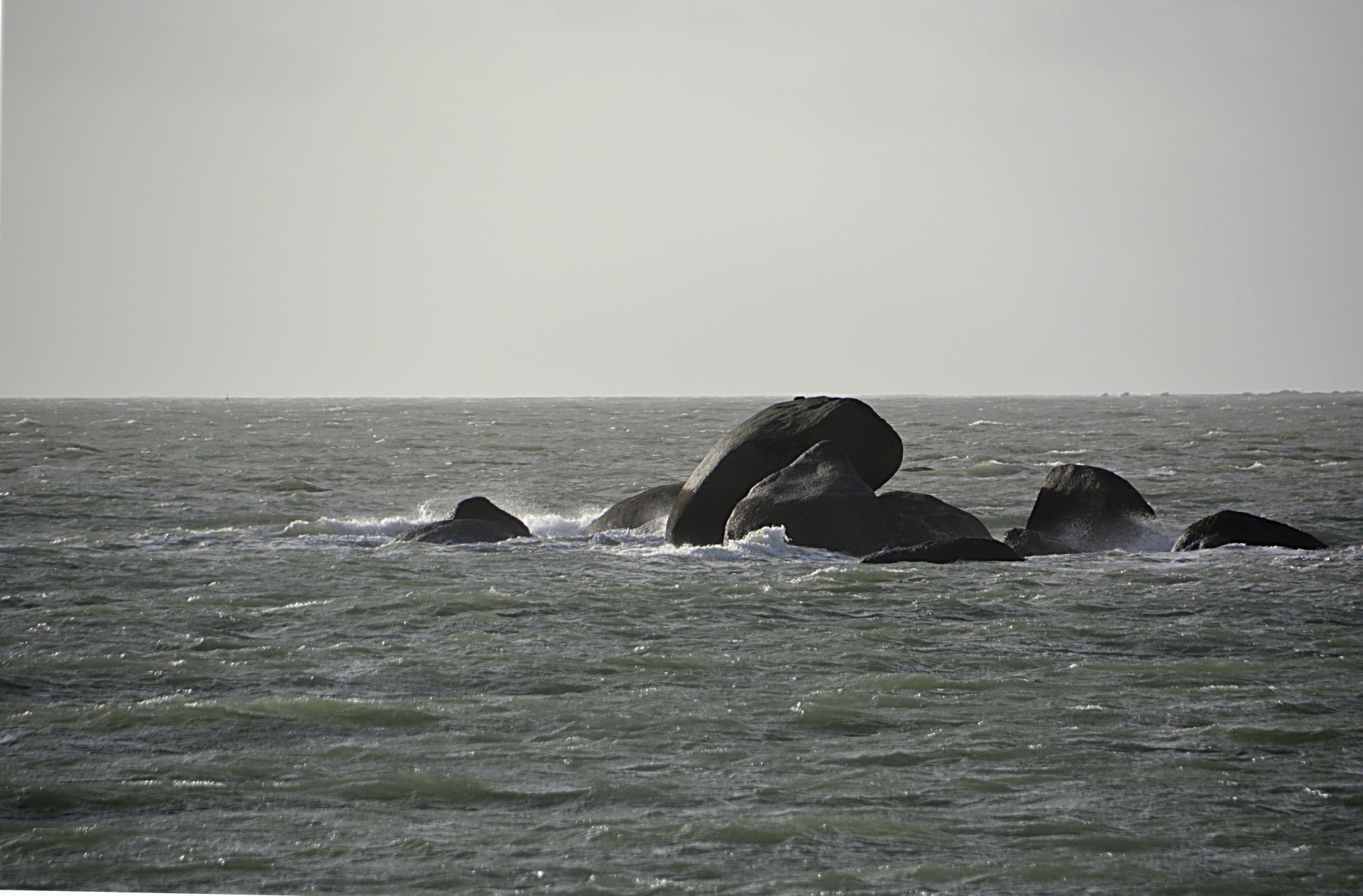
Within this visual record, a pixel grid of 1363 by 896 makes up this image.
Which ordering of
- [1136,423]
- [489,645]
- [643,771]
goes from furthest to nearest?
[1136,423] < [489,645] < [643,771]

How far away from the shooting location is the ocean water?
5.42m

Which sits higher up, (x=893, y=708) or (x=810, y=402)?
(x=810, y=402)

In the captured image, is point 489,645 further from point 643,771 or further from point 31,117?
point 31,117

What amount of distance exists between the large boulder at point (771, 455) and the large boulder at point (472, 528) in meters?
2.64

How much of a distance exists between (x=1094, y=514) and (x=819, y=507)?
4098 millimetres

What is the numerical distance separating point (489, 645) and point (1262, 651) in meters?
6.32

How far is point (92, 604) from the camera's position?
1164 centimetres

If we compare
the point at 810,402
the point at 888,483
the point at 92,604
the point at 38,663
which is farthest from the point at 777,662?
the point at 888,483

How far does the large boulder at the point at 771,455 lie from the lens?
16.6 metres

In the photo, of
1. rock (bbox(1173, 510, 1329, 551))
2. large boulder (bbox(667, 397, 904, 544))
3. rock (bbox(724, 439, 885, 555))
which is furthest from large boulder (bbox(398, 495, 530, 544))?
rock (bbox(1173, 510, 1329, 551))

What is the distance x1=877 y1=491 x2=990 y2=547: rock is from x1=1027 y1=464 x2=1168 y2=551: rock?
968 millimetres

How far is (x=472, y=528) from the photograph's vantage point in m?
17.3

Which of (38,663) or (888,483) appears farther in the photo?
(888,483)

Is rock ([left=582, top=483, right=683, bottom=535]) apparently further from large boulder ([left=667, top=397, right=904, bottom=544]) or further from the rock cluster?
large boulder ([left=667, top=397, right=904, bottom=544])
